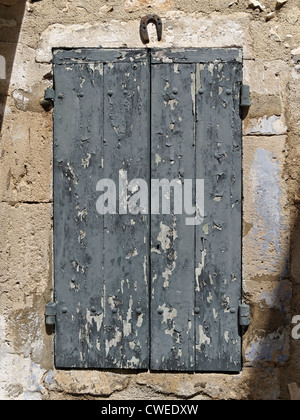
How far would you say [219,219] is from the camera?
2.49 metres

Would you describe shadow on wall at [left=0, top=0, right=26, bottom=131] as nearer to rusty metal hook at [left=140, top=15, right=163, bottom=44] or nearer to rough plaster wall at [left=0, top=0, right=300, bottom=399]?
A: rough plaster wall at [left=0, top=0, right=300, bottom=399]

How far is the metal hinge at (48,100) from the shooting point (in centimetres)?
251

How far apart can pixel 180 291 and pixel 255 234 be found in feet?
1.68

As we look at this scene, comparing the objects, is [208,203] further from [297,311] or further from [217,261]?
[297,311]

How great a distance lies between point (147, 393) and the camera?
8.36 ft

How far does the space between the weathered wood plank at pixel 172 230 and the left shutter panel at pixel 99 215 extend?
0.06m

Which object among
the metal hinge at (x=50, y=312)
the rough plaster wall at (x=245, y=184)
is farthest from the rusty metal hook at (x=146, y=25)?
the metal hinge at (x=50, y=312)

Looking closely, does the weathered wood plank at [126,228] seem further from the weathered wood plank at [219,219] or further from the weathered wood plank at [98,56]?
the weathered wood plank at [219,219]

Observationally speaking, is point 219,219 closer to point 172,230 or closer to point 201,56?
point 172,230

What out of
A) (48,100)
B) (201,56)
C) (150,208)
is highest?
(201,56)

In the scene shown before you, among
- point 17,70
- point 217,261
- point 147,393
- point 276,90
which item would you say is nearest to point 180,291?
point 217,261

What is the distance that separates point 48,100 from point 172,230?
38.8 inches

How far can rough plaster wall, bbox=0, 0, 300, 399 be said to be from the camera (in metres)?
2.50

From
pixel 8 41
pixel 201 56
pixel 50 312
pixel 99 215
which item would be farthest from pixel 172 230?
pixel 8 41
